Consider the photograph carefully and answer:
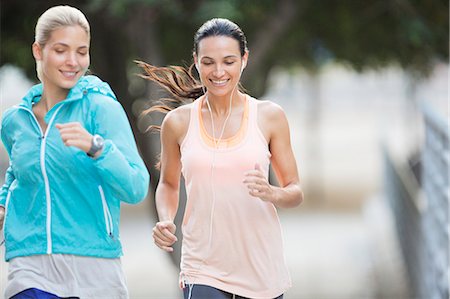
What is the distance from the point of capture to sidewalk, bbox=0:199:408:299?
1616cm

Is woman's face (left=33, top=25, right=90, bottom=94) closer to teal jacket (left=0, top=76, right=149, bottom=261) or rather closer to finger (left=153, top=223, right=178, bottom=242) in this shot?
teal jacket (left=0, top=76, right=149, bottom=261)

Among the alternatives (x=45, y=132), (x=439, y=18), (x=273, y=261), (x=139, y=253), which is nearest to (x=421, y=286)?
(x=439, y=18)

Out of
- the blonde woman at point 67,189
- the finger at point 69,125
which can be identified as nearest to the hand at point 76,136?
the finger at point 69,125

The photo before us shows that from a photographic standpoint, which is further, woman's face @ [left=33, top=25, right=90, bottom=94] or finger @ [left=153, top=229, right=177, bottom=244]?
finger @ [left=153, top=229, right=177, bottom=244]

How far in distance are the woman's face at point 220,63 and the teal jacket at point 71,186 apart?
525 millimetres

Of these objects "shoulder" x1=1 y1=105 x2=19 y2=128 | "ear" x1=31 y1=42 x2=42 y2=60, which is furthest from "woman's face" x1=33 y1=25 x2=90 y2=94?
"shoulder" x1=1 y1=105 x2=19 y2=128

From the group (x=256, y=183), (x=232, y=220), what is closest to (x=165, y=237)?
(x=232, y=220)

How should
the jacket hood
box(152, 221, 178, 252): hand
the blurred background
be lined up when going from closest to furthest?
1. the jacket hood
2. box(152, 221, 178, 252): hand
3. the blurred background

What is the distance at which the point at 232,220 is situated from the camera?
4457 millimetres

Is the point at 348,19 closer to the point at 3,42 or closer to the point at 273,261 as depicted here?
the point at 3,42

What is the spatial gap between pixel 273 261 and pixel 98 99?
3.22ft

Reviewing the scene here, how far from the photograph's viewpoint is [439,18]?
11.6 meters

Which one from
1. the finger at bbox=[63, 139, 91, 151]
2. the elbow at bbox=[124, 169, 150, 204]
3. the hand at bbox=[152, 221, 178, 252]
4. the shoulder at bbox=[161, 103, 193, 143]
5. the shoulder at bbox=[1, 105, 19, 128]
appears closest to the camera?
the finger at bbox=[63, 139, 91, 151]

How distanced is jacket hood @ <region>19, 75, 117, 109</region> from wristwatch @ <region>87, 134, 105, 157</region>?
10.0 inches
